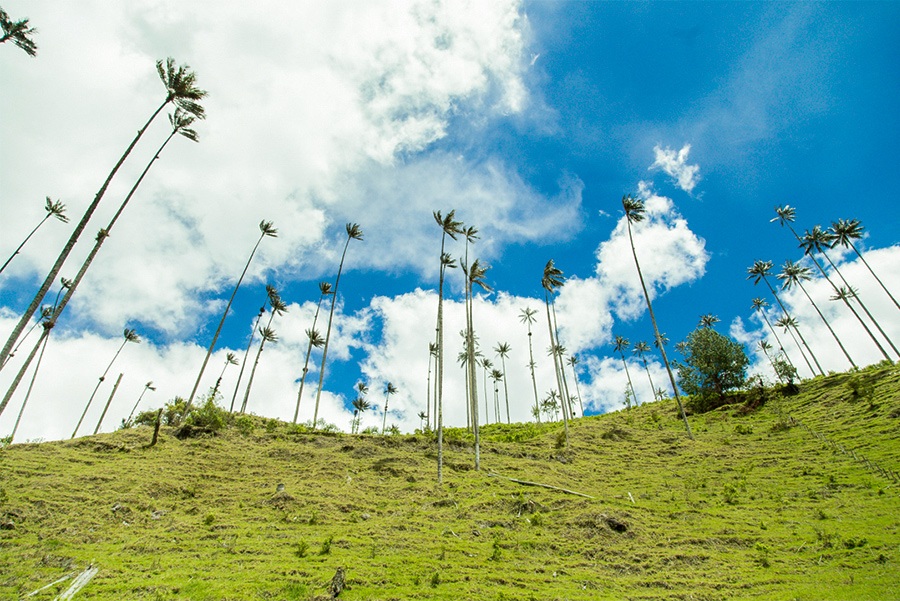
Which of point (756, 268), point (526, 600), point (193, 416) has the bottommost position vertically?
point (526, 600)

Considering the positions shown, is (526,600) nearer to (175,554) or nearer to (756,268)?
(175,554)

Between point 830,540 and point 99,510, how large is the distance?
37540 millimetres

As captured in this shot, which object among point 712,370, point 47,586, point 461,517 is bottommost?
point 47,586

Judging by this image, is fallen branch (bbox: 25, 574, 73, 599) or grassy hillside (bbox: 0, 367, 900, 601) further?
grassy hillside (bbox: 0, 367, 900, 601)

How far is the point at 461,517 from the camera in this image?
2602cm

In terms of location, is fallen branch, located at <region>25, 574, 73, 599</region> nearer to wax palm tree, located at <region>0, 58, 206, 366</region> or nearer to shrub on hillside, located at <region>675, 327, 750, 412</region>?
wax palm tree, located at <region>0, 58, 206, 366</region>

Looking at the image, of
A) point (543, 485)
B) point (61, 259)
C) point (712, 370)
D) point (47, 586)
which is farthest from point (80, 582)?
point (712, 370)

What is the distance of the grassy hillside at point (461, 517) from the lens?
16.8m

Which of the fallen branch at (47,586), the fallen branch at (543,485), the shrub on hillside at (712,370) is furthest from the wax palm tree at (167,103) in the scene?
the shrub on hillside at (712,370)

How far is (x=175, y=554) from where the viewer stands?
63.8 ft

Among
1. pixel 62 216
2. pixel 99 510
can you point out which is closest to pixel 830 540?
pixel 99 510

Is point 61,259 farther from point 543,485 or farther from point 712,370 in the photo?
point 712,370

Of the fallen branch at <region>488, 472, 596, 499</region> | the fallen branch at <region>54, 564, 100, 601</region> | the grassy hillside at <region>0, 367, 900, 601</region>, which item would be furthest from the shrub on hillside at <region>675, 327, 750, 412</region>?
the fallen branch at <region>54, 564, 100, 601</region>

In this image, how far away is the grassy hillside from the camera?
16.8 metres
